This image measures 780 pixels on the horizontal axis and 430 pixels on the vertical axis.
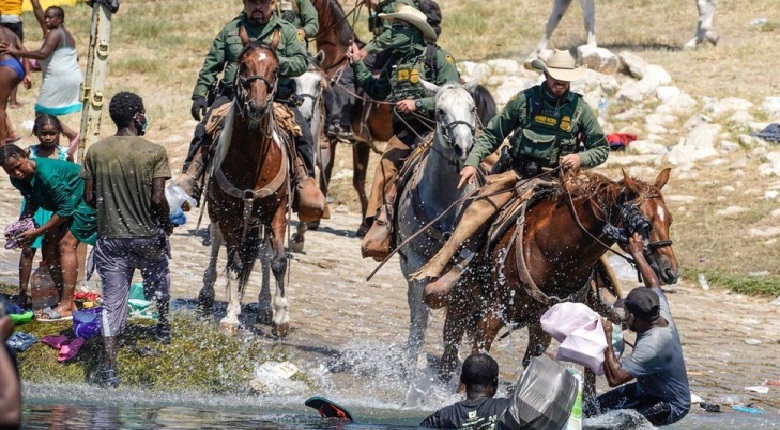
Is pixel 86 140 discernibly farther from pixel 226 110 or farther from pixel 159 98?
pixel 159 98

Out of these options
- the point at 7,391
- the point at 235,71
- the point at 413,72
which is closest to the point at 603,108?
the point at 413,72

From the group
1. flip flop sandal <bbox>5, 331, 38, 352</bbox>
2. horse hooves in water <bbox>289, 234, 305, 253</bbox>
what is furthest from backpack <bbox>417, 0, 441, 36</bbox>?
flip flop sandal <bbox>5, 331, 38, 352</bbox>

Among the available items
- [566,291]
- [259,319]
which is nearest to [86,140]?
[259,319]

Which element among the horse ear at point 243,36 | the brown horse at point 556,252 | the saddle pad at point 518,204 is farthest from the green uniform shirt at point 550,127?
the horse ear at point 243,36

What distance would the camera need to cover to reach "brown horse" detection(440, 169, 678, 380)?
8789 millimetres

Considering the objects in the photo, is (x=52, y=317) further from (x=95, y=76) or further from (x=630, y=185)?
(x=630, y=185)

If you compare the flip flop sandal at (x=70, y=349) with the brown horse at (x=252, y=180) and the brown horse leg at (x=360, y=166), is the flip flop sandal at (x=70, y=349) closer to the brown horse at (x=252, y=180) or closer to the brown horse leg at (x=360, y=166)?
the brown horse at (x=252, y=180)

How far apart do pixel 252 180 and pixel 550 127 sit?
290 cm

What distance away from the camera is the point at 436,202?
1086 centimetres

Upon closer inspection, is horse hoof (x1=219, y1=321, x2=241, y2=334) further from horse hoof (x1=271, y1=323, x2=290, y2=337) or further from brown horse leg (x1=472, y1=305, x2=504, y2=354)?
brown horse leg (x1=472, y1=305, x2=504, y2=354)

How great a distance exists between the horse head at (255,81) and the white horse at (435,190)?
127 centimetres

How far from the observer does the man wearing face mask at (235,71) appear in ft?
40.6

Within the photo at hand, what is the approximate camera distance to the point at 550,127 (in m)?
10.1

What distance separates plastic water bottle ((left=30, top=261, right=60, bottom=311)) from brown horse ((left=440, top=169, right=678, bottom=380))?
11.0 ft
